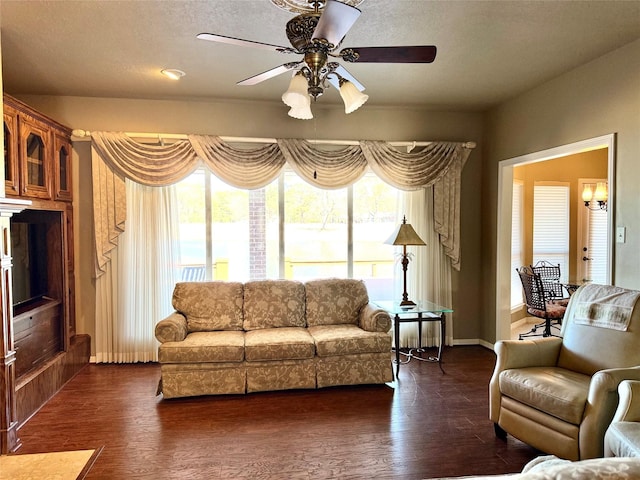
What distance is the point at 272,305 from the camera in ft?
13.6

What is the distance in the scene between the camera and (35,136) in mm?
3588

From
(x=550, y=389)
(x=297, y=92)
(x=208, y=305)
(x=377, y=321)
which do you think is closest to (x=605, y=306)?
(x=550, y=389)

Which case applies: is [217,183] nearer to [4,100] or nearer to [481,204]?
[4,100]

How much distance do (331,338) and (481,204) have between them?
2719mm

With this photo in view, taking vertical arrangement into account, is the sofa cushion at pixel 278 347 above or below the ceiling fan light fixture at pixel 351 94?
below

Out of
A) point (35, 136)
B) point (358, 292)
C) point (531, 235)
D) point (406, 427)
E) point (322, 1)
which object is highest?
point (322, 1)

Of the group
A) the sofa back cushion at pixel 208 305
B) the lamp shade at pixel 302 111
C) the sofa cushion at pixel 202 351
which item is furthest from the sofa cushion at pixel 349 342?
the lamp shade at pixel 302 111

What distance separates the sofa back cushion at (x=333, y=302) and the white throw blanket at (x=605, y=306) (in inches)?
76.3

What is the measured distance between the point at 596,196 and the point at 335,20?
590 cm

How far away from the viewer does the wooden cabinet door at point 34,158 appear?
332 cm

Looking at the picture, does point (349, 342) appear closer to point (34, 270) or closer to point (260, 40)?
point (260, 40)

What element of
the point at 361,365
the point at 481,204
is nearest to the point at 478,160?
the point at 481,204

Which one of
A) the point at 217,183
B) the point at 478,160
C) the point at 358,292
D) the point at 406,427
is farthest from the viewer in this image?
the point at 478,160

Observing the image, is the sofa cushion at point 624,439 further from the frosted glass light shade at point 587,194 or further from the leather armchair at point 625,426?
the frosted glass light shade at point 587,194
